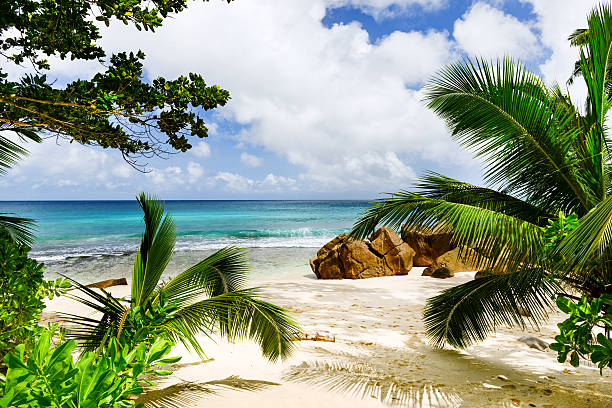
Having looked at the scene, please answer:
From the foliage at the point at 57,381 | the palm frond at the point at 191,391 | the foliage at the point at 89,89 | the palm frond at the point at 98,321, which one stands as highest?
the foliage at the point at 89,89

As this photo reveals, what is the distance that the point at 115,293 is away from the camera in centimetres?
983

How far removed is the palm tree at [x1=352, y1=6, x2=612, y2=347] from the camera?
3.34 meters

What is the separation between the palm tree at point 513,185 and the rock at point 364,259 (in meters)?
6.98

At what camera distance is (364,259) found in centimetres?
1169

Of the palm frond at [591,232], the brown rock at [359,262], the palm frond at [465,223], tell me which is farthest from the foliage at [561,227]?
the brown rock at [359,262]

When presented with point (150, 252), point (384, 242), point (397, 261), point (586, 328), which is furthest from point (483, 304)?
point (384, 242)

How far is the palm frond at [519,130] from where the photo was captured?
3.63 m

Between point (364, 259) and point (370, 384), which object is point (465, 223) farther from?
point (364, 259)

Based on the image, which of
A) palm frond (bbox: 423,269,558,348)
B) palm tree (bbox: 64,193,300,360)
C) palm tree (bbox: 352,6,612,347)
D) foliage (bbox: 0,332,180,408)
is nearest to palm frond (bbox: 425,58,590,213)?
palm tree (bbox: 352,6,612,347)

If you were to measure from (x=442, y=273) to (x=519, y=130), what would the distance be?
871 cm

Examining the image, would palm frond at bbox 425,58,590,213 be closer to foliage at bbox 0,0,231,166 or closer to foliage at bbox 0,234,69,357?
foliage at bbox 0,0,231,166

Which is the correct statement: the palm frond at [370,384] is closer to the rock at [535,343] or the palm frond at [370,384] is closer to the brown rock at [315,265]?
the rock at [535,343]

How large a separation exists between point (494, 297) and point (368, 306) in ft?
13.2

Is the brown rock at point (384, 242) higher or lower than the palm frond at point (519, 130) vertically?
lower
